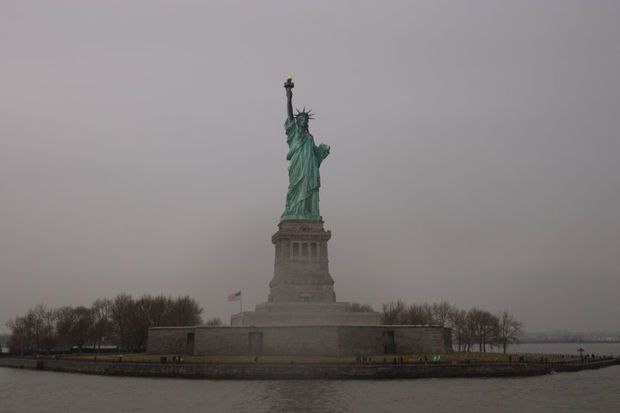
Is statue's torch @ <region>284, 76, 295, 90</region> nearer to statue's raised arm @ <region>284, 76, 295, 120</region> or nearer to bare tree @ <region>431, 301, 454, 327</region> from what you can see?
statue's raised arm @ <region>284, 76, 295, 120</region>

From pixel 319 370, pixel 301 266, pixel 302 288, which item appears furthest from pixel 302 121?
pixel 319 370

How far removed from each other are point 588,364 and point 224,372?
1160 inches

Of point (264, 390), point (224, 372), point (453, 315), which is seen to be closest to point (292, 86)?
point (224, 372)

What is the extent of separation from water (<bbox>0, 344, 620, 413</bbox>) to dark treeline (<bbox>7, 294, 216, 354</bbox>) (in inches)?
1201

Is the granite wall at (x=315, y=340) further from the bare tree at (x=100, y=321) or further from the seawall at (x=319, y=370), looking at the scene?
the bare tree at (x=100, y=321)

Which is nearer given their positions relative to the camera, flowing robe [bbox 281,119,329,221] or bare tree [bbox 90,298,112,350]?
flowing robe [bbox 281,119,329,221]

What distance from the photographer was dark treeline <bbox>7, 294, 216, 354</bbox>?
230 ft

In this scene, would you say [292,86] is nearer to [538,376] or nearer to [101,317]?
[538,376]

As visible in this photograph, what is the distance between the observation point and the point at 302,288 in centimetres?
5031

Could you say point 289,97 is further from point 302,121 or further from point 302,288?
point 302,288

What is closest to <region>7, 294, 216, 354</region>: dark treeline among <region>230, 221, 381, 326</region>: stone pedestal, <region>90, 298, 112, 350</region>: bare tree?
<region>90, 298, 112, 350</region>: bare tree

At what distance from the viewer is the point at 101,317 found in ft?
257

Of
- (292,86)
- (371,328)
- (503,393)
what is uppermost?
(292,86)

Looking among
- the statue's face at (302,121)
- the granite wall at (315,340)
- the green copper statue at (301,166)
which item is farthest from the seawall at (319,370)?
the statue's face at (302,121)
